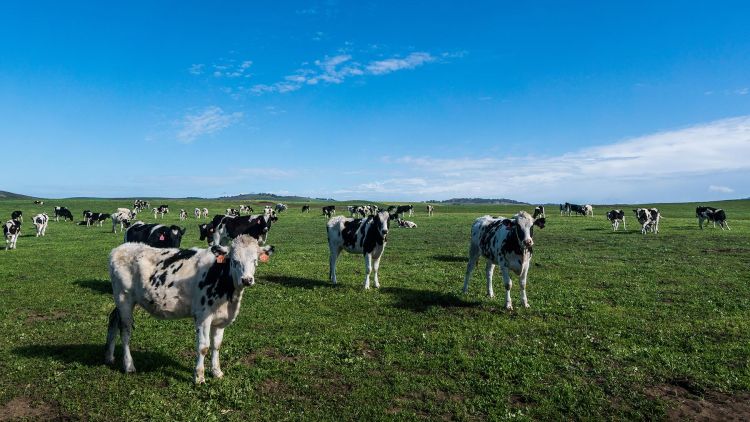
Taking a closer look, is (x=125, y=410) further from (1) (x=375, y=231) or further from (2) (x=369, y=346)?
(1) (x=375, y=231)

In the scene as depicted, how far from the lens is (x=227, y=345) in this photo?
1072cm

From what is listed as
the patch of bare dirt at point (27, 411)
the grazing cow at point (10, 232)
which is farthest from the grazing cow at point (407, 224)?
the patch of bare dirt at point (27, 411)

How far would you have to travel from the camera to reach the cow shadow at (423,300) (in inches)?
580

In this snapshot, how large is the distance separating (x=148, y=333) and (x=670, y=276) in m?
21.9

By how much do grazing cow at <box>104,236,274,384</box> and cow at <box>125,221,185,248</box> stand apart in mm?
10579

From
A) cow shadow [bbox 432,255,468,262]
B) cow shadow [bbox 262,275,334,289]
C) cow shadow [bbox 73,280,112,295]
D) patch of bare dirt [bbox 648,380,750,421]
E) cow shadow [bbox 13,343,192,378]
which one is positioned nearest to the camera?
patch of bare dirt [bbox 648,380,750,421]

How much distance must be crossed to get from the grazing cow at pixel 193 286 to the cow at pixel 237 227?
48.9ft

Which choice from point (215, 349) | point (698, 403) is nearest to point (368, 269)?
point (215, 349)

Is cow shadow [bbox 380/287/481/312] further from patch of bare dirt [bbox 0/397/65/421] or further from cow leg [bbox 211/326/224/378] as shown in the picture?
patch of bare dirt [bbox 0/397/65/421]

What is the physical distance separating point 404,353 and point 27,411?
7.58 meters

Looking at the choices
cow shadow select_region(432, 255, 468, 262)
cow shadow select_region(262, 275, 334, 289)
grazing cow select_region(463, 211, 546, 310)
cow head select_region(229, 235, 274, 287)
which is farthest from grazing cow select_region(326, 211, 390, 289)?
cow head select_region(229, 235, 274, 287)

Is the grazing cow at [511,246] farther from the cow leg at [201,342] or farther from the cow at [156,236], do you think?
the cow at [156,236]

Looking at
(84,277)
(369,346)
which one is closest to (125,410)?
(369,346)

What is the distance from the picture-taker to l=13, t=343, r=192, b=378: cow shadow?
30.9 feet
